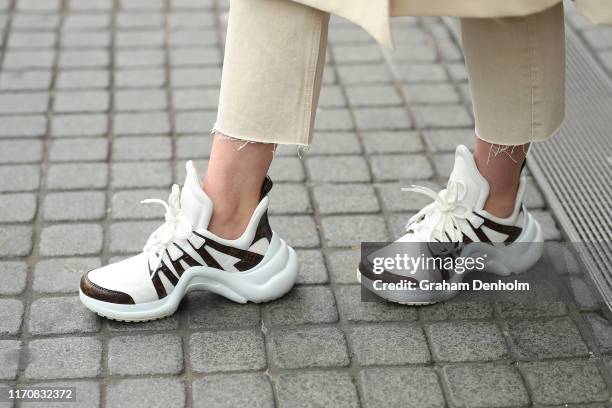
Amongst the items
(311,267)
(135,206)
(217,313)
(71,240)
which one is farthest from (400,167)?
(71,240)

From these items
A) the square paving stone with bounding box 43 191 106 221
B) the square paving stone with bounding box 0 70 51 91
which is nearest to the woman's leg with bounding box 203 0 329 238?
the square paving stone with bounding box 43 191 106 221

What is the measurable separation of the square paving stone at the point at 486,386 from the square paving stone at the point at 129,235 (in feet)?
3.22

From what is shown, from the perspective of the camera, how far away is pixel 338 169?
3115 millimetres

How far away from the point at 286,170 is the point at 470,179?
2.73 ft

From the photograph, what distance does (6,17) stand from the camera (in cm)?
411

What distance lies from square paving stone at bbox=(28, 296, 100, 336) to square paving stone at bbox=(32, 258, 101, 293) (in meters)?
0.05

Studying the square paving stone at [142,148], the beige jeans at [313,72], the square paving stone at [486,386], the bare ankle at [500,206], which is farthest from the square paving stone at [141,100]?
the square paving stone at [486,386]

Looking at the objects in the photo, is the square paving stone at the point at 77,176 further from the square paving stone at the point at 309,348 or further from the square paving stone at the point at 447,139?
the square paving stone at the point at 447,139

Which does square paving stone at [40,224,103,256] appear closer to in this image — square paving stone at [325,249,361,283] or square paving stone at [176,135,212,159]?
square paving stone at [176,135,212,159]

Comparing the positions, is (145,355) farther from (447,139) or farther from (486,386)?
(447,139)

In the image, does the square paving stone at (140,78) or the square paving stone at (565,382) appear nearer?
the square paving stone at (565,382)

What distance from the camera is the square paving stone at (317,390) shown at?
6.96 feet

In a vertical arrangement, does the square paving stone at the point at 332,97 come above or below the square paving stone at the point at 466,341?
below

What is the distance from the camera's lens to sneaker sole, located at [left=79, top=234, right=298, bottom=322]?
2.34 meters
